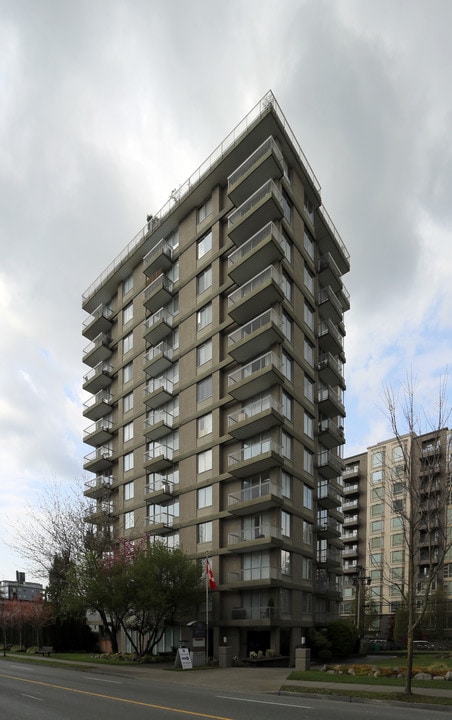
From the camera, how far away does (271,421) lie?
38469mm

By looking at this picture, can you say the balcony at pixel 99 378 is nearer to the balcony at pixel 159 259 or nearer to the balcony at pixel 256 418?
the balcony at pixel 159 259

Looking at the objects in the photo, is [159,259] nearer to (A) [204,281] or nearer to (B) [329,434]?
(A) [204,281]

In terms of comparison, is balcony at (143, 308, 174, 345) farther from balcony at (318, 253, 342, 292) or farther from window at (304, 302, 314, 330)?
balcony at (318, 253, 342, 292)

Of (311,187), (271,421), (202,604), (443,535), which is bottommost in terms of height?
(202,604)

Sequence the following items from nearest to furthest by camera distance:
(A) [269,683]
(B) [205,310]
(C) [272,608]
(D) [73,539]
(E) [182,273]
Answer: (A) [269,683], (C) [272,608], (B) [205,310], (E) [182,273], (D) [73,539]

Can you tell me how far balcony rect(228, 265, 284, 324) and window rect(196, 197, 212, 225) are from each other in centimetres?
859

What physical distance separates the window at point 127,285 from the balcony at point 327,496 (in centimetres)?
2530

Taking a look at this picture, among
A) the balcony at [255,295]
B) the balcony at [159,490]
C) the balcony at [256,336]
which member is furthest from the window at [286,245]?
the balcony at [159,490]

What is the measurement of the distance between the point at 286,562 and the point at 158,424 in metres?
14.6

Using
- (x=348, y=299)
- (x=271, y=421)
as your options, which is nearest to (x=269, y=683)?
(x=271, y=421)

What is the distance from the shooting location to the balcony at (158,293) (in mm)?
50750

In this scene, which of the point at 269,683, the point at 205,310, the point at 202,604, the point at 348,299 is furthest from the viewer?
the point at 348,299

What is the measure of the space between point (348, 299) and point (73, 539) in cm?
3295

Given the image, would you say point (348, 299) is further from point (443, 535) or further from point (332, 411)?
point (443, 535)
